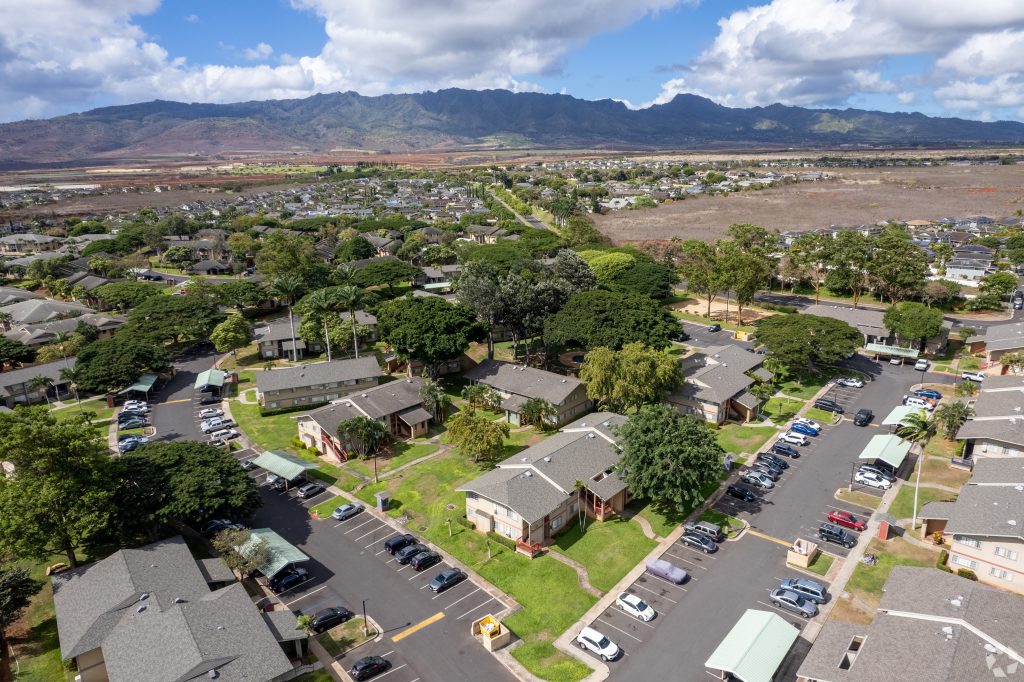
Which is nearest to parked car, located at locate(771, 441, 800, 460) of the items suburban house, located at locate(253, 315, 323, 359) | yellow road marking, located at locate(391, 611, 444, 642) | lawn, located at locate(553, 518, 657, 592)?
lawn, located at locate(553, 518, 657, 592)

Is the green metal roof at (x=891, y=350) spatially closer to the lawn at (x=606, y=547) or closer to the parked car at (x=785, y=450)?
the parked car at (x=785, y=450)

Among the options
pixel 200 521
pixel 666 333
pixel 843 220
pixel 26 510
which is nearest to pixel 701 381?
pixel 666 333

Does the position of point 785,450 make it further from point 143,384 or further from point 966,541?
point 143,384

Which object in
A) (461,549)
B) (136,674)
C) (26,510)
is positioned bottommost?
(461,549)

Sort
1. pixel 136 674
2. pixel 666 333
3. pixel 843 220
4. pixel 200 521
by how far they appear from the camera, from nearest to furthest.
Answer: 1. pixel 136 674
2. pixel 200 521
3. pixel 666 333
4. pixel 843 220

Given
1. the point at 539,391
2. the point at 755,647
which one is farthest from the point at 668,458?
the point at 539,391

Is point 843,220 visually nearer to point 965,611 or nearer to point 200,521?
→ point 965,611

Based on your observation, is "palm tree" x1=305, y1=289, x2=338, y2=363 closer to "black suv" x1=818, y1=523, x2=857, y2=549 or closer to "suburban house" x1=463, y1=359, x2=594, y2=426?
"suburban house" x1=463, y1=359, x2=594, y2=426

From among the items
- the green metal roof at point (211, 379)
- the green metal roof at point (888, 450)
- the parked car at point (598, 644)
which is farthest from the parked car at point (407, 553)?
the green metal roof at point (211, 379)
